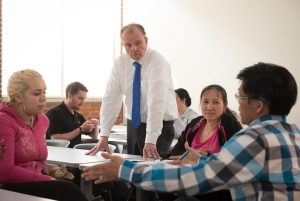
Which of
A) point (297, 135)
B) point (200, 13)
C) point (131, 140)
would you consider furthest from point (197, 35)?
point (297, 135)

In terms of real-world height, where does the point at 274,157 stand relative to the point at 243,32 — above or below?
below

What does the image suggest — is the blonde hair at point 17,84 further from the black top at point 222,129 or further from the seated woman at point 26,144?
the black top at point 222,129

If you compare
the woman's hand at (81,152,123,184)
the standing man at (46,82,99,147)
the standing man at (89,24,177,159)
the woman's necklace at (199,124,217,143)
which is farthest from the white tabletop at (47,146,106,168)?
the woman's hand at (81,152,123,184)

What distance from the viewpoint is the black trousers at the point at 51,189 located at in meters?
2.32

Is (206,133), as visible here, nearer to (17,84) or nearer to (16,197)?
(17,84)

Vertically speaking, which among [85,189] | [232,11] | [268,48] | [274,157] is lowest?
[85,189]

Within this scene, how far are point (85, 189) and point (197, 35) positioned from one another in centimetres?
493

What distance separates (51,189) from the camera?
2.35 m

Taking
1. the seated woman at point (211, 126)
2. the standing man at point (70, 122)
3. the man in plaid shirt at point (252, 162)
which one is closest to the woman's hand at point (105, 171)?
the man in plaid shirt at point (252, 162)

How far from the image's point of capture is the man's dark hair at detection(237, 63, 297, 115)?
1.60 m

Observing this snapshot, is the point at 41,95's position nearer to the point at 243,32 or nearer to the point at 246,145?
the point at 246,145

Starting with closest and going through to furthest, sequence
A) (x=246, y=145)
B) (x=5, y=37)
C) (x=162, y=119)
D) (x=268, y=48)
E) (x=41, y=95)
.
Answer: (x=246, y=145)
(x=41, y=95)
(x=162, y=119)
(x=5, y=37)
(x=268, y=48)

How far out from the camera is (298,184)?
A: 5.16ft

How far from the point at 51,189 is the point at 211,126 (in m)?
1.30
